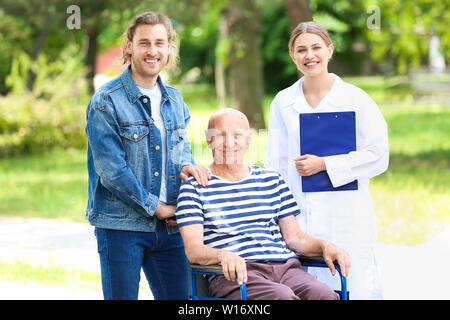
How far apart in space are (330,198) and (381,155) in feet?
1.12

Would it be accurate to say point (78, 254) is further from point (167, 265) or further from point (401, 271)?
point (167, 265)

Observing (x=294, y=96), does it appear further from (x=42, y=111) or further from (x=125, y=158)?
(x=42, y=111)

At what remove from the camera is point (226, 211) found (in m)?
3.31

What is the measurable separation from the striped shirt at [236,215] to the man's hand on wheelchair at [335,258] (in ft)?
0.54

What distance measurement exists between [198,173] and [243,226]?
1.07ft

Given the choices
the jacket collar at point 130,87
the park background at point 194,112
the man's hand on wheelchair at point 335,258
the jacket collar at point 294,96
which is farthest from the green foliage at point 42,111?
the man's hand on wheelchair at point 335,258

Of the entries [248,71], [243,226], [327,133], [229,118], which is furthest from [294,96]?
[248,71]

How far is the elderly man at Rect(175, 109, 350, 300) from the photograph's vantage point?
322cm

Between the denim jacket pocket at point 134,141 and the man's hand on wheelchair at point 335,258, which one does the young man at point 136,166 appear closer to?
the denim jacket pocket at point 134,141

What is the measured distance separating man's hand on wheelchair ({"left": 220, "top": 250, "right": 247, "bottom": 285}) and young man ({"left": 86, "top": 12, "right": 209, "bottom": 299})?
38cm

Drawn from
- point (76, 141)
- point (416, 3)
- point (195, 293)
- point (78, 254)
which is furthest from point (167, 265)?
point (76, 141)

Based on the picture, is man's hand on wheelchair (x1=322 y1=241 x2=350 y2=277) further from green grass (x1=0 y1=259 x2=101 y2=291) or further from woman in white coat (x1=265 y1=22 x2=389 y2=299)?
green grass (x1=0 y1=259 x2=101 y2=291)

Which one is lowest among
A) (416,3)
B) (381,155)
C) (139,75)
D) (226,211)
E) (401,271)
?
(401,271)

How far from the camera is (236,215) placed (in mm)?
3311
